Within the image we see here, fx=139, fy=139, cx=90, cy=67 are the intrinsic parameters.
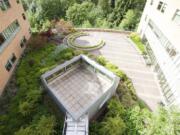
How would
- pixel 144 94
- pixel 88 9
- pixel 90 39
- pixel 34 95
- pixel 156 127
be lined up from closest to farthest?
pixel 156 127
pixel 34 95
pixel 144 94
pixel 90 39
pixel 88 9

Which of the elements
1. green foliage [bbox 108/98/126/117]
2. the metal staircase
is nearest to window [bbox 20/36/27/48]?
the metal staircase

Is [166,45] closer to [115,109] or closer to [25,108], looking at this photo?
[115,109]

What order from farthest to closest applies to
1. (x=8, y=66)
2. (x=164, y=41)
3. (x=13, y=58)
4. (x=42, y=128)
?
1. (x=13, y=58)
2. (x=164, y=41)
3. (x=8, y=66)
4. (x=42, y=128)

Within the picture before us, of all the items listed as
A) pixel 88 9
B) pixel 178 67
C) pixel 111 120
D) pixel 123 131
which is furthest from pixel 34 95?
pixel 88 9

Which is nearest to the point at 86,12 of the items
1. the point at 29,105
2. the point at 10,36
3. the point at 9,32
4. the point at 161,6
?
the point at 161,6

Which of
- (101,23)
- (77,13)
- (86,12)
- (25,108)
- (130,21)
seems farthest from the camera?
(86,12)

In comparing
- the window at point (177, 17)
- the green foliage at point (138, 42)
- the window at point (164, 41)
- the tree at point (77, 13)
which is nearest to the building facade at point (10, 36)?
the tree at point (77, 13)

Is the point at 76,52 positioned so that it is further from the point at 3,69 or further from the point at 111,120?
the point at 111,120
